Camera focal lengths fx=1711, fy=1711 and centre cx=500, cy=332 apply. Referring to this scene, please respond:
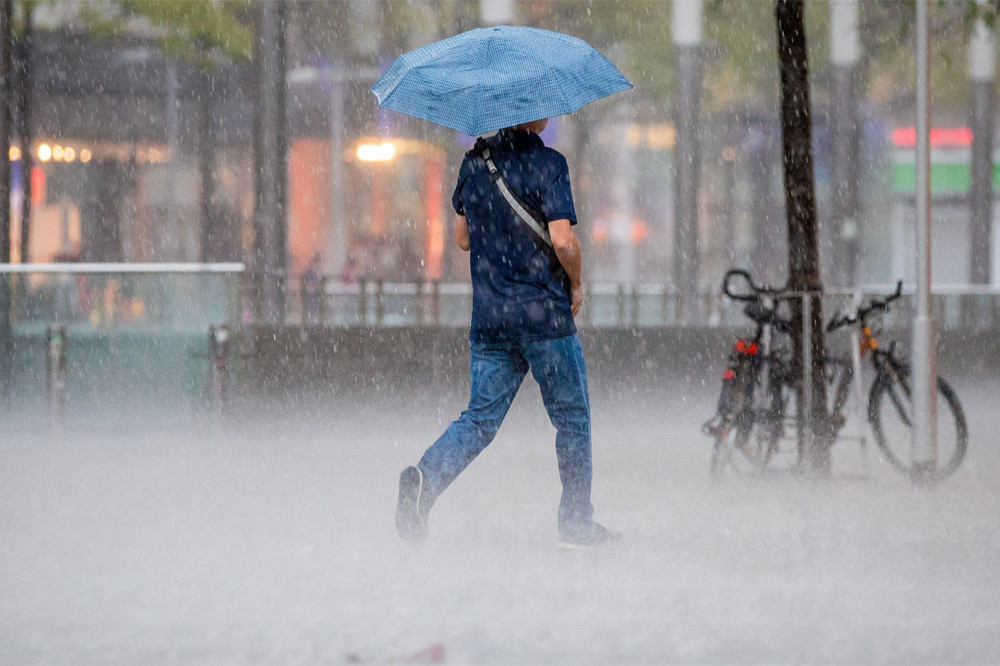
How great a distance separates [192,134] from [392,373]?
34.0 ft

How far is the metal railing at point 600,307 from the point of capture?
14336 mm

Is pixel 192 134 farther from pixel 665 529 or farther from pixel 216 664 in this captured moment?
pixel 216 664

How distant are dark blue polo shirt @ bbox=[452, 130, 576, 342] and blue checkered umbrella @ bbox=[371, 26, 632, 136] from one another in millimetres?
149

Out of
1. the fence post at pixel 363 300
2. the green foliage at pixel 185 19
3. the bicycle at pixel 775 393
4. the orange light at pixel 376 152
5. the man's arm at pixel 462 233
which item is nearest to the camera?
the man's arm at pixel 462 233

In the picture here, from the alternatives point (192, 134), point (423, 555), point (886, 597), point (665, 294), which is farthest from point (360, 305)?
point (886, 597)

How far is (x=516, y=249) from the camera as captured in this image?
650cm

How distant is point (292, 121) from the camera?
942 inches

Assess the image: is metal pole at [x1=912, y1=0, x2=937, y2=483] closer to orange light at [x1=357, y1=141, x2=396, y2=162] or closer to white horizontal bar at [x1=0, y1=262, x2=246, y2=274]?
white horizontal bar at [x1=0, y1=262, x2=246, y2=274]

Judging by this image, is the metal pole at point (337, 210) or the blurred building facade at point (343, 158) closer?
the blurred building facade at point (343, 158)

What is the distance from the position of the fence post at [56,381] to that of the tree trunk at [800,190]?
532 centimetres

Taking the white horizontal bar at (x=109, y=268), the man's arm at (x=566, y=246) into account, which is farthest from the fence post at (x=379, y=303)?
the man's arm at (x=566, y=246)

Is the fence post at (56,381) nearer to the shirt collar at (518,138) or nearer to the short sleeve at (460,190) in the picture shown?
the short sleeve at (460,190)

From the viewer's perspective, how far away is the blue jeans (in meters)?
6.57

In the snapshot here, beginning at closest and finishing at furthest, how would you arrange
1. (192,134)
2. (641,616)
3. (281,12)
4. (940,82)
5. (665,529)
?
(641,616) → (665,529) → (281,12) → (192,134) → (940,82)
